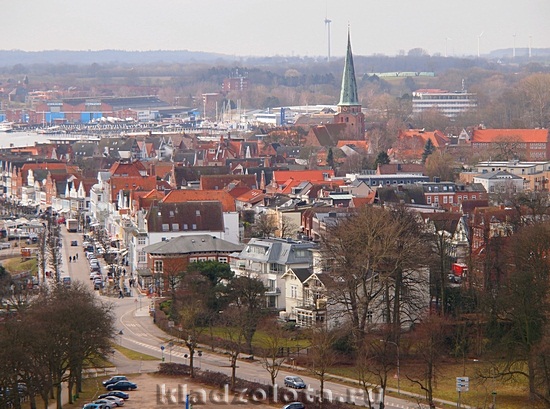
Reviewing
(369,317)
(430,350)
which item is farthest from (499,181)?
(430,350)

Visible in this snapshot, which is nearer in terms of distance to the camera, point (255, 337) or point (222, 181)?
point (255, 337)

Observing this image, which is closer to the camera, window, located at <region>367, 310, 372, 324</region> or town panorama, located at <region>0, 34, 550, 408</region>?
town panorama, located at <region>0, 34, 550, 408</region>

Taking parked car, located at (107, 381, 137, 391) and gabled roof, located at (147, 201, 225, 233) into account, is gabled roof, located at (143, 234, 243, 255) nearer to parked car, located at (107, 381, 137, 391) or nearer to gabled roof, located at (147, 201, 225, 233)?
gabled roof, located at (147, 201, 225, 233)

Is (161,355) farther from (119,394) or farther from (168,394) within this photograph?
(119,394)

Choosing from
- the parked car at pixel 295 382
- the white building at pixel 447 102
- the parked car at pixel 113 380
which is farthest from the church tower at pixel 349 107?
the parked car at pixel 295 382

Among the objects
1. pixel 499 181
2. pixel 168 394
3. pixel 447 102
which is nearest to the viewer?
pixel 168 394

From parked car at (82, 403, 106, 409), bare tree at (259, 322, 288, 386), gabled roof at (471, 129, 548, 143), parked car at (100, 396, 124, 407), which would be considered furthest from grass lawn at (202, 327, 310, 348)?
gabled roof at (471, 129, 548, 143)

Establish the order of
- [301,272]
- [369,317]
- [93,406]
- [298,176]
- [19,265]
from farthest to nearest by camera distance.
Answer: [298,176]
[19,265]
[301,272]
[369,317]
[93,406]

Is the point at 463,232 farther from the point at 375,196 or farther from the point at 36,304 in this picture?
the point at 36,304
